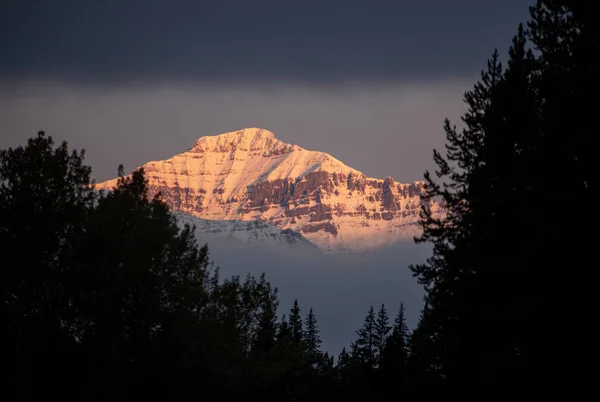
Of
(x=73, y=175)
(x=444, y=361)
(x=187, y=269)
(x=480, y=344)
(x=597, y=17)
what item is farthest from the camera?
(x=187, y=269)

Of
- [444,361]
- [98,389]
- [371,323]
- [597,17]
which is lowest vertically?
[371,323]

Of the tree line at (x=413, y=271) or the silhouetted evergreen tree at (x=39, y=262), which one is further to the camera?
the silhouetted evergreen tree at (x=39, y=262)

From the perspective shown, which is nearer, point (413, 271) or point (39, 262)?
point (413, 271)

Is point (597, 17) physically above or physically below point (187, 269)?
above

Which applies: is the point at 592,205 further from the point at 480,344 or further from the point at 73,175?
the point at 73,175

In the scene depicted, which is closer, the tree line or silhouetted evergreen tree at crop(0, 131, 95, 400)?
the tree line

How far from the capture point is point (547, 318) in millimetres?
19875

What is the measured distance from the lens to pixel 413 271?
29281mm

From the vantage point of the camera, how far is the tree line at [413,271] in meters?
20.0

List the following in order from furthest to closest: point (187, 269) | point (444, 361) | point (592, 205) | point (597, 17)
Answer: point (187, 269) < point (444, 361) < point (597, 17) < point (592, 205)

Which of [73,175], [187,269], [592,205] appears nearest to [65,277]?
[73,175]

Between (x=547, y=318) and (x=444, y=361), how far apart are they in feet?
25.1

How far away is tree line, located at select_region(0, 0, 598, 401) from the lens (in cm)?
1998

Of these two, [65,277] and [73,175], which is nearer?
[65,277]
